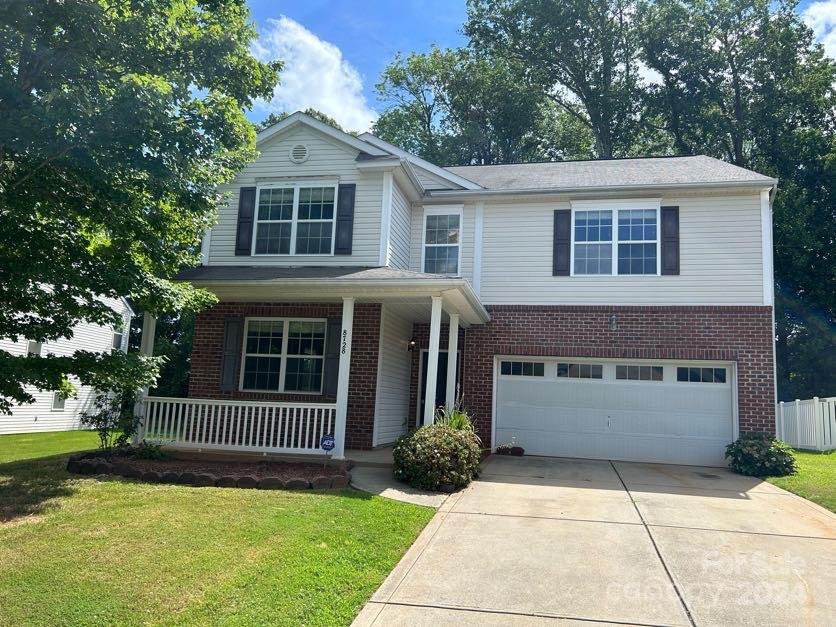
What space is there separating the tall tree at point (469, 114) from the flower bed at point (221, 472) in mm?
24878

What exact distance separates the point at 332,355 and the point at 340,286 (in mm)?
2253

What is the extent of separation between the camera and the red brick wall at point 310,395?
38.5 feet

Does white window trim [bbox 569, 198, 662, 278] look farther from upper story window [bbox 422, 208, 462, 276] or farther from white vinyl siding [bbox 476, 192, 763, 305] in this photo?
upper story window [bbox 422, 208, 462, 276]

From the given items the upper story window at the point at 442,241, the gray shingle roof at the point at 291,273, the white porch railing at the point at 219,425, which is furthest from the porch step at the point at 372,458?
the upper story window at the point at 442,241

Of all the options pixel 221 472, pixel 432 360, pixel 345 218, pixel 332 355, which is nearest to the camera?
pixel 221 472

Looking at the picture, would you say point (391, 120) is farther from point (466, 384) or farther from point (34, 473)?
point (34, 473)

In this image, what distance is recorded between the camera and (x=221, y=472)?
8641 mm

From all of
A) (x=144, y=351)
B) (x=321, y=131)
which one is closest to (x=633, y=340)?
(x=321, y=131)

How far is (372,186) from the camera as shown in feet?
40.5

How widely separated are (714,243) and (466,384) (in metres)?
5.87

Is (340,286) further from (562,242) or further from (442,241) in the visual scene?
(562,242)

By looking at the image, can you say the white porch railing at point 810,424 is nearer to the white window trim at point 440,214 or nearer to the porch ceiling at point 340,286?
the porch ceiling at point 340,286

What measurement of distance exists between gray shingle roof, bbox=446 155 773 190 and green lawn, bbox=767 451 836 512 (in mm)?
5543

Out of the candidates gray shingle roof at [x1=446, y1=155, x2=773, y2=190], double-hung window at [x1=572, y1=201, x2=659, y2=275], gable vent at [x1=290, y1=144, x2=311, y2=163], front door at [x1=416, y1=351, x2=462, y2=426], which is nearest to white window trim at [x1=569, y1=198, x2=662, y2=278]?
double-hung window at [x1=572, y1=201, x2=659, y2=275]
